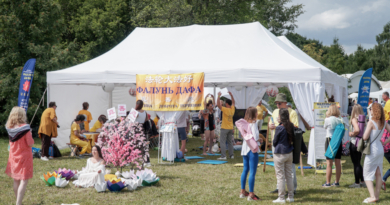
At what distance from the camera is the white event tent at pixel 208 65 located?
8383 mm

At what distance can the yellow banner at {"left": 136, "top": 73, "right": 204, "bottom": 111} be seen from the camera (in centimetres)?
881

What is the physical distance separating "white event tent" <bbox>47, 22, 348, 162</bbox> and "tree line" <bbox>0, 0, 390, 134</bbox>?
3877 mm

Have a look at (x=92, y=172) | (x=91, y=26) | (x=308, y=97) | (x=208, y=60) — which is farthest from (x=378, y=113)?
(x=91, y=26)

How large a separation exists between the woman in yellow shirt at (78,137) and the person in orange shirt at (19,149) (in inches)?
192

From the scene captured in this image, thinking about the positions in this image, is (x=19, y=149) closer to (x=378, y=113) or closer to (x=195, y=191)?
(x=195, y=191)

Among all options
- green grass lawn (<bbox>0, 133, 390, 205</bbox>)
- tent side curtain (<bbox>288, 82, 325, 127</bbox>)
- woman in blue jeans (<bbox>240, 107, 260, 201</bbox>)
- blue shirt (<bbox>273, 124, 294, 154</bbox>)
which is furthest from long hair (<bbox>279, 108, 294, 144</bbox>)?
tent side curtain (<bbox>288, 82, 325, 127</bbox>)

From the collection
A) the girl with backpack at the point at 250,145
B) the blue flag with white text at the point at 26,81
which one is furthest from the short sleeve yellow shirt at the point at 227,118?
the blue flag with white text at the point at 26,81

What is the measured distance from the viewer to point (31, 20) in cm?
1482

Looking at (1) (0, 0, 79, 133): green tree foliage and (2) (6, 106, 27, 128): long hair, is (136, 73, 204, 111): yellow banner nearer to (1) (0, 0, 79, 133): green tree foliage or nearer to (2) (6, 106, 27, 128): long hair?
(2) (6, 106, 27, 128): long hair

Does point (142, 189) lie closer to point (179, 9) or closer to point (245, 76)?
point (245, 76)

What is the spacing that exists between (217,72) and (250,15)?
60.2 feet

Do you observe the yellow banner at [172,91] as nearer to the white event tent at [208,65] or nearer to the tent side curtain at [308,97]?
the white event tent at [208,65]

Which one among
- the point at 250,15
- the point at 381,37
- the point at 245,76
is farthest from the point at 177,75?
the point at 381,37

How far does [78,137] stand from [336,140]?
6761 mm
